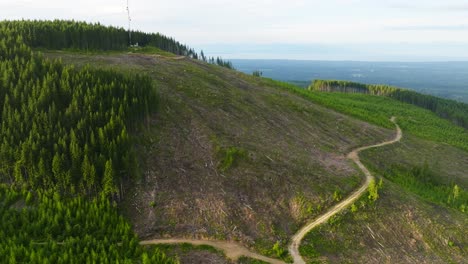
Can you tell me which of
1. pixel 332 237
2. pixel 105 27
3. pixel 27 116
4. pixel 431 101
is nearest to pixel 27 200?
pixel 27 116

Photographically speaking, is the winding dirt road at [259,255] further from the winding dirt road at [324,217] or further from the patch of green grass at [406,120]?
the patch of green grass at [406,120]

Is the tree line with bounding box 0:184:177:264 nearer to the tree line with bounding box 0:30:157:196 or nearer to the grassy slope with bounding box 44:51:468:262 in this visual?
the tree line with bounding box 0:30:157:196

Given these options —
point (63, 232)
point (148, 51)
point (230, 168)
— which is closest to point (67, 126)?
point (63, 232)

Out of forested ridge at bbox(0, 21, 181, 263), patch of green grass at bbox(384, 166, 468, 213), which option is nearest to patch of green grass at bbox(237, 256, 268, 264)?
forested ridge at bbox(0, 21, 181, 263)

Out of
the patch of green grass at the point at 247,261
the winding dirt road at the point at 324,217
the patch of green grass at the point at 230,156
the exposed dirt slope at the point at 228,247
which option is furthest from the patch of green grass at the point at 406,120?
the patch of green grass at the point at 247,261

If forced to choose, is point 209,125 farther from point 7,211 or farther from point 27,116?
point 7,211

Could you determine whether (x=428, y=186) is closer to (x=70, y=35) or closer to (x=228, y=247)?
(x=228, y=247)
